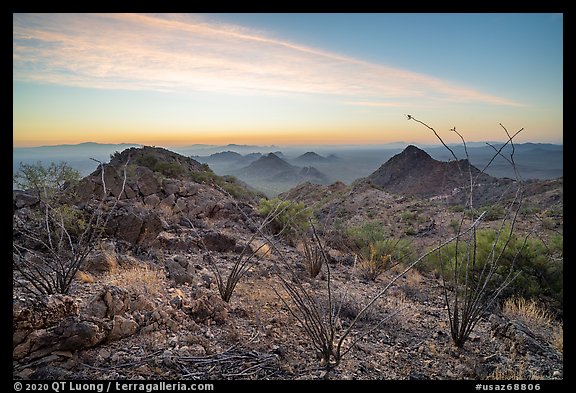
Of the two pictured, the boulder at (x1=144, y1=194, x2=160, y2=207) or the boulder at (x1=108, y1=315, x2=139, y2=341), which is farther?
the boulder at (x1=144, y1=194, x2=160, y2=207)

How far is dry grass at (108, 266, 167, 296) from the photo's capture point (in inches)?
177

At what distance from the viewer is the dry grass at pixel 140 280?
14.7ft

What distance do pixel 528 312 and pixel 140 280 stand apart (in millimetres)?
5703

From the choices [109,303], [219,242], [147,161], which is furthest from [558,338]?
[147,161]

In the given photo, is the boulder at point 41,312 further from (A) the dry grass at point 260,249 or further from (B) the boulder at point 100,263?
(A) the dry grass at point 260,249

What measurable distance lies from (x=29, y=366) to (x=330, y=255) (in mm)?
6612

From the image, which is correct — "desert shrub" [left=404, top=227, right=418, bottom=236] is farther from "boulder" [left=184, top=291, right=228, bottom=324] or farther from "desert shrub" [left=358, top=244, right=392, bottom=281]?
"boulder" [left=184, top=291, right=228, bottom=324]

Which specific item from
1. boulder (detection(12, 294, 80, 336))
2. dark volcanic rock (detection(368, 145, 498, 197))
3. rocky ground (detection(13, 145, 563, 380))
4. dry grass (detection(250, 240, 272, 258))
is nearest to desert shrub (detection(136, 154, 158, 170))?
dry grass (detection(250, 240, 272, 258))

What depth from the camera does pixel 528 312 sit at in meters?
5.30

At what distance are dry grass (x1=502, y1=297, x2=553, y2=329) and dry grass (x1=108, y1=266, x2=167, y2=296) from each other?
5.15 metres

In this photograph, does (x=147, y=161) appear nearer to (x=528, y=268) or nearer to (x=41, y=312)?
(x=41, y=312)
